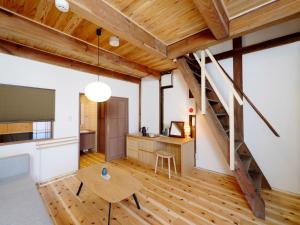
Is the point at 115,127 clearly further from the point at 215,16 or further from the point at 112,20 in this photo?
the point at 215,16

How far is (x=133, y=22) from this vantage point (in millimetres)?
2102

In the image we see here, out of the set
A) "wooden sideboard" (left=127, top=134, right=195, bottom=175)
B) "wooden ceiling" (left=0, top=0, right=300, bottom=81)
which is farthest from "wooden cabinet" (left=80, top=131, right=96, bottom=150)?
"wooden ceiling" (left=0, top=0, right=300, bottom=81)

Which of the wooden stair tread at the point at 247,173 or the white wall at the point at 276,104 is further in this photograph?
the white wall at the point at 276,104

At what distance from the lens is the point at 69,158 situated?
11.0ft

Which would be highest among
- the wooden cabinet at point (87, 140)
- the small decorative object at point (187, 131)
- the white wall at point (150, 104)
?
the white wall at point (150, 104)

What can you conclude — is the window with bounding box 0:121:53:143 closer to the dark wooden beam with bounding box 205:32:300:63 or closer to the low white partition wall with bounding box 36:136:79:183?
the low white partition wall with bounding box 36:136:79:183

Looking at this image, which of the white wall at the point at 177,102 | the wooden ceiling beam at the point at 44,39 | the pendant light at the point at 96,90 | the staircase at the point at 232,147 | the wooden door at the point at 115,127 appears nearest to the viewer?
the wooden ceiling beam at the point at 44,39

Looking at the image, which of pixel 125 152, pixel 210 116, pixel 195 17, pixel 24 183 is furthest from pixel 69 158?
pixel 195 17

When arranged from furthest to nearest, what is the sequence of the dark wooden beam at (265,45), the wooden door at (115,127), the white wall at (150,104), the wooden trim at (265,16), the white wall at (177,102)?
the white wall at (150,104)
the wooden door at (115,127)
the white wall at (177,102)
the dark wooden beam at (265,45)
the wooden trim at (265,16)

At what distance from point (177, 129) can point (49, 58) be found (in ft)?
10.8

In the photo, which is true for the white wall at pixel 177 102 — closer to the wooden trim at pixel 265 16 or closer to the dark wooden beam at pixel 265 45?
the dark wooden beam at pixel 265 45

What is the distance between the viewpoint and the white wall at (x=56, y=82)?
2586mm

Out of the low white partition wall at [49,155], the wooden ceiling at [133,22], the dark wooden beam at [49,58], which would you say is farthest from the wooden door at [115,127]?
the wooden ceiling at [133,22]

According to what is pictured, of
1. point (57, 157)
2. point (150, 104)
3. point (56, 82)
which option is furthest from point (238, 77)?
point (57, 157)
